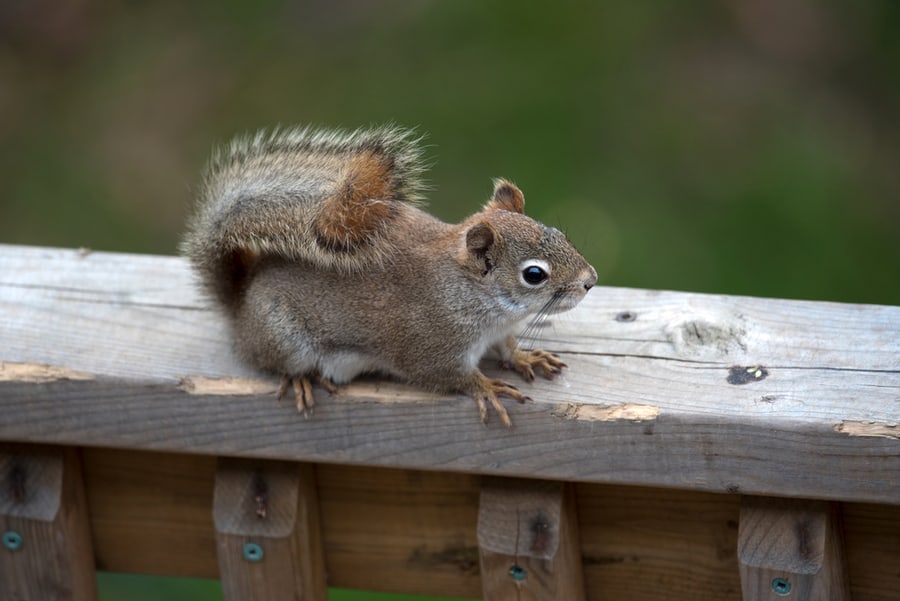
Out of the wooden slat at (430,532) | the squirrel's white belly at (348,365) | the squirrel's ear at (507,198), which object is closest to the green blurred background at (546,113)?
the squirrel's ear at (507,198)

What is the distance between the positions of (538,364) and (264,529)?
16.1 inches

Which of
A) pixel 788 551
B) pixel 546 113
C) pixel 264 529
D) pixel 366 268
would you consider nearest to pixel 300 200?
pixel 366 268

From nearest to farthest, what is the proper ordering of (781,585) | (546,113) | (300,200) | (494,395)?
(781,585) → (494,395) → (300,200) → (546,113)

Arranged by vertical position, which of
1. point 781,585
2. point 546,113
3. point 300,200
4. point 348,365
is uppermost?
point 546,113

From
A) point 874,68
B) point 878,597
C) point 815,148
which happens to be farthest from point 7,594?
point 874,68

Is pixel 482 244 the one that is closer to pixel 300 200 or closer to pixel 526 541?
pixel 300 200

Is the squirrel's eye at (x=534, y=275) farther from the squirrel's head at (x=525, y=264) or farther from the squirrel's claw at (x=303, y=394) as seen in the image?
the squirrel's claw at (x=303, y=394)

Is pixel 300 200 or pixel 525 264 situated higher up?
pixel 300 200

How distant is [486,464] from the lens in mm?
1409

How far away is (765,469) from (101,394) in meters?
0.82

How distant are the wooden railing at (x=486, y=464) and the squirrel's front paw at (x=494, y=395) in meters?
0.01

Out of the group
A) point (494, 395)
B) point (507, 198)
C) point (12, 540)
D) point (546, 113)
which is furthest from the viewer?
point (546, 113)

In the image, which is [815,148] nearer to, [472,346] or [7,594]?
[472,346]

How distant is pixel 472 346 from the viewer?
1658 millimetres
